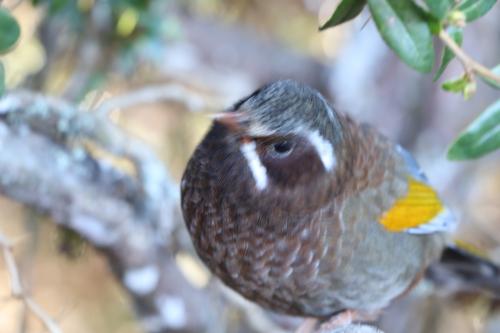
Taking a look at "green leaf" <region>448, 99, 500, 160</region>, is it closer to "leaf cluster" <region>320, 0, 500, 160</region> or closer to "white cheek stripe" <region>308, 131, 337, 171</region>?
"leaf cluster" <region>320, 0, 500, 160</region>

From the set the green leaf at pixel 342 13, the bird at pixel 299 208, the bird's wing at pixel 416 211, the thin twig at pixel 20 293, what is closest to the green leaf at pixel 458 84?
the green leaf at pixel 342 13

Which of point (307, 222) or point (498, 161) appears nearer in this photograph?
point (307, 222)

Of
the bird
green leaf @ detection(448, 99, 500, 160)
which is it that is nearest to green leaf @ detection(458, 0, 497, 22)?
green leaf @ detection(448, 99, 500, 160)

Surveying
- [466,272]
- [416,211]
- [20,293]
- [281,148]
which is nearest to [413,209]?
[416,211]

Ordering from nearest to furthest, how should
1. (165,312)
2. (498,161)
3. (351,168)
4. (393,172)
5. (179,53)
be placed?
(351,168), (393,172), (165,312), (179,53), (498,161)

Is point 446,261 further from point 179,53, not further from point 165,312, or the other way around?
point 179,53

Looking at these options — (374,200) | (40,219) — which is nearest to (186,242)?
(40,219)

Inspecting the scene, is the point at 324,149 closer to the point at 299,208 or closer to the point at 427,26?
the point at 299,208
